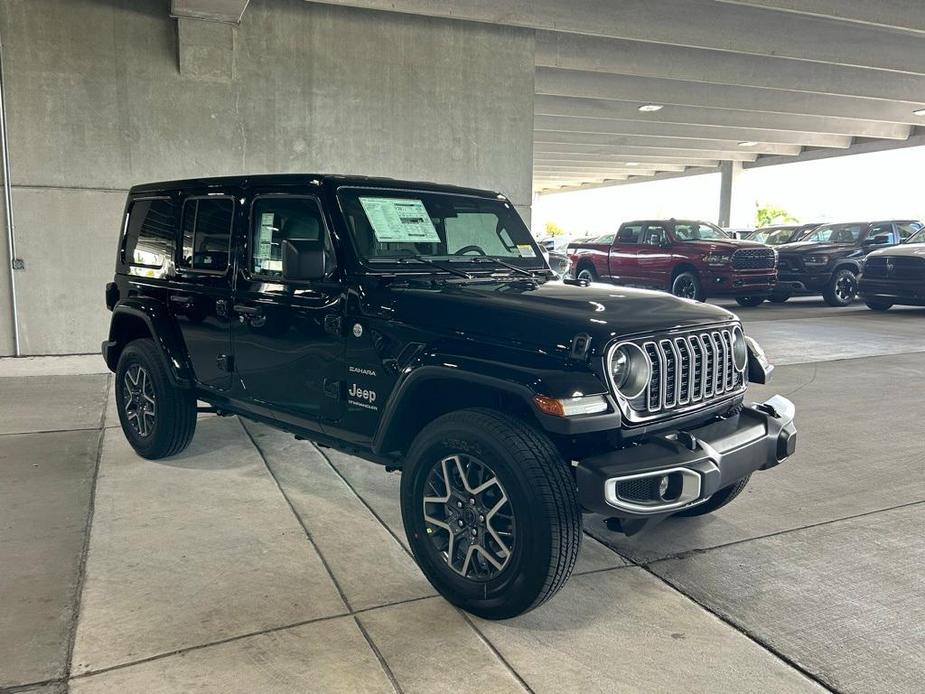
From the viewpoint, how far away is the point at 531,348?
10.1ft

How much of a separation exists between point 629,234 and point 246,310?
13.4 metres

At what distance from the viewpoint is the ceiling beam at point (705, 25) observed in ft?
33.9

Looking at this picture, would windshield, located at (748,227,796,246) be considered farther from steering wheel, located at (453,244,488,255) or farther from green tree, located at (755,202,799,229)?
green tree, located at (755,202,799,229)

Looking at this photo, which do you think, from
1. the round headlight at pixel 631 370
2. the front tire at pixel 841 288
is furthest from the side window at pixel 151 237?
the front tire at pixel 841 288

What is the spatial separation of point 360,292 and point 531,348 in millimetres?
1000

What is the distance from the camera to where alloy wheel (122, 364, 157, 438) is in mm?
5129

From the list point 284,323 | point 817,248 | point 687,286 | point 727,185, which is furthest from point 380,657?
point 727,185

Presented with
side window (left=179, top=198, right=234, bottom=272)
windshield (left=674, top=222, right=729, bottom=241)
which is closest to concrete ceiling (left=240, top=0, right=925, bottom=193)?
windshield (left=674, top=222, right=729, bottom=241)

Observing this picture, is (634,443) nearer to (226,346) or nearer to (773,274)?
(226,346)

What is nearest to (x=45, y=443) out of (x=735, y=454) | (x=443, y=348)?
(x=443, y=348)

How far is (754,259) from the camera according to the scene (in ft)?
48.1

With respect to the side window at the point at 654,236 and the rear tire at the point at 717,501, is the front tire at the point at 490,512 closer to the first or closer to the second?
the rear tire at the point at 717,501

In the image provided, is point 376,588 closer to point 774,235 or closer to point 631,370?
point 631,370

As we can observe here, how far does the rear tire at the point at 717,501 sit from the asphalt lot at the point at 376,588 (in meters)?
0.07
